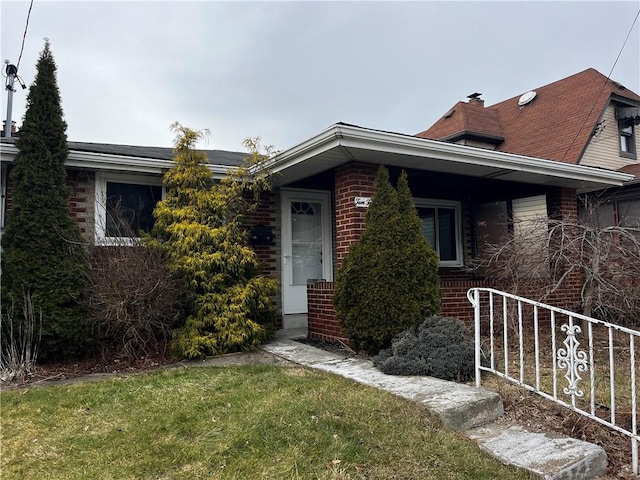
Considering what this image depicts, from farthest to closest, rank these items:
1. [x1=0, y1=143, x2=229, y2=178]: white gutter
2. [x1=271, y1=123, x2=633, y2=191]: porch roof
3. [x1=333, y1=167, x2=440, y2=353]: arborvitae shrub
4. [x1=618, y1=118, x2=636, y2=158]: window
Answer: [x1=618, y1=118, x2=636, y2=158]: window, [x1=0, y1=143, x2=229, y2=178]: white gutter, [x1=271, y1=123, x2=633, y2=191]: porch roof, [x1=333, y1=167, x2=440, y2=353]: arborvitae shrub

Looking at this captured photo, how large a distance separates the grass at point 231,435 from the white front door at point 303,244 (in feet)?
12.1

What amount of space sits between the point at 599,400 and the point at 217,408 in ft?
10.7

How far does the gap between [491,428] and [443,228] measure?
6638 millimetres

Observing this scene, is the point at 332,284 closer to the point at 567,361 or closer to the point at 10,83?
the point at 567,361

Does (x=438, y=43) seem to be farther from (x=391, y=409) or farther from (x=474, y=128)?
(x=391, y=409)

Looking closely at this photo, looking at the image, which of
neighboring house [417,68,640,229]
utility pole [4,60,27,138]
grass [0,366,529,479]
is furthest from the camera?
neighboring house [417,68,640,229]

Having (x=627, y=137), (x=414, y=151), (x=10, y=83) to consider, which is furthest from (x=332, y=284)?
(x=627, y=137)

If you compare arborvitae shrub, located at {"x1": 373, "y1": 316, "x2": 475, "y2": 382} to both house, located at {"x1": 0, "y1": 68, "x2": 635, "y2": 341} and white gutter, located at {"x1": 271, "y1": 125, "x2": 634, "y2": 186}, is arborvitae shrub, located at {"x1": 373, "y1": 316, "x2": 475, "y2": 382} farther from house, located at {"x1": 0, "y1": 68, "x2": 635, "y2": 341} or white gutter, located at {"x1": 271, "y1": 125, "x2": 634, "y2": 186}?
white gutter, located at {"x1": 271, "y1": 125, "x2": 634, "y2": 186}

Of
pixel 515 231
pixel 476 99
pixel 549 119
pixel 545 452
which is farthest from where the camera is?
pixel 476 99

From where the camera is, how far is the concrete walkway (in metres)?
2.92

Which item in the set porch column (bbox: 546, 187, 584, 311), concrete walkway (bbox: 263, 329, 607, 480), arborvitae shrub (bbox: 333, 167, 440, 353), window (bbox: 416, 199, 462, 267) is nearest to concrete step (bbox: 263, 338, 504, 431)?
concrete walkway (bbox: 263, 329, 607, 480)

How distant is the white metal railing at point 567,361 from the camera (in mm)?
3203

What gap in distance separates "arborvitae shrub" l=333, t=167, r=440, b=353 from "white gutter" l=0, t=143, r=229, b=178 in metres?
2.57

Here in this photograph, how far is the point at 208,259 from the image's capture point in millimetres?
5734
